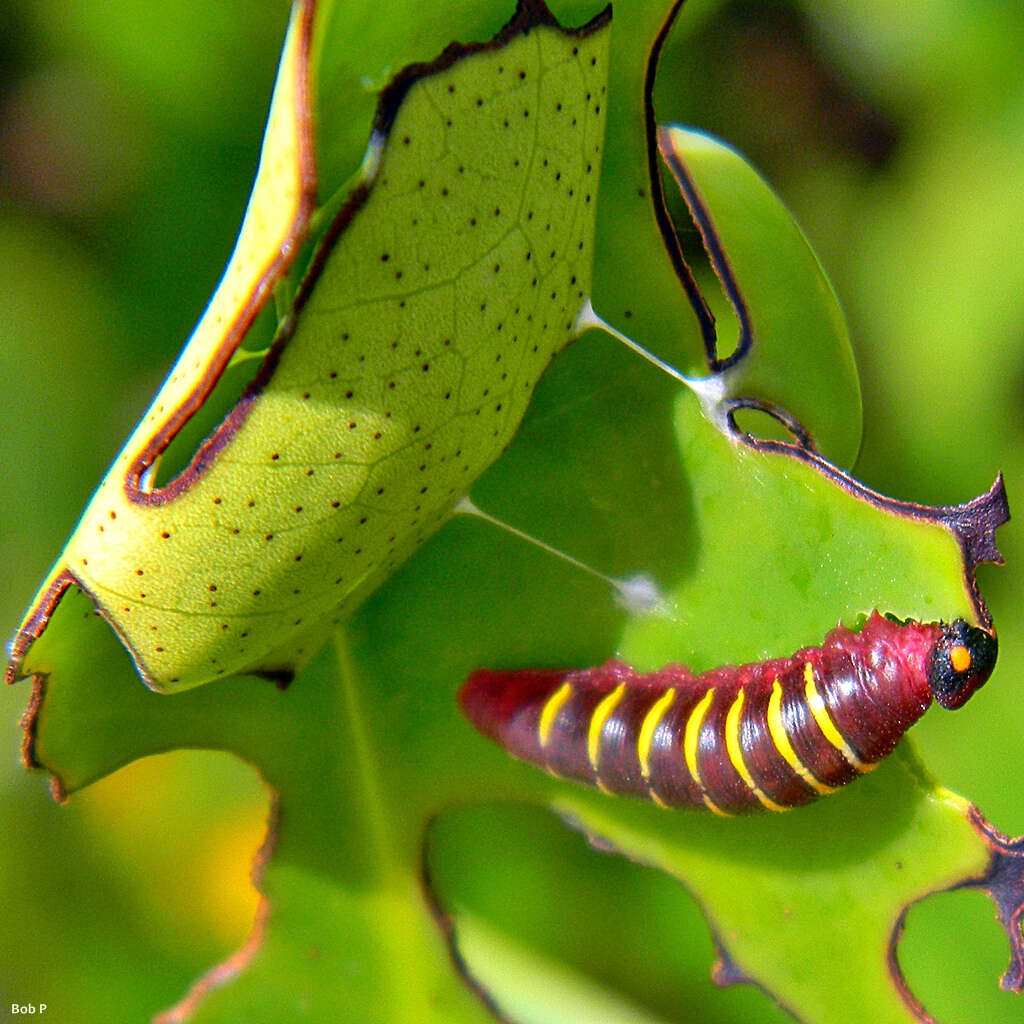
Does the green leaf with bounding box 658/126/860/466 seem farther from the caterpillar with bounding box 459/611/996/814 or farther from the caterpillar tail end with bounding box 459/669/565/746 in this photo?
the caterpillar tail end with bounding box 459/669/565/746

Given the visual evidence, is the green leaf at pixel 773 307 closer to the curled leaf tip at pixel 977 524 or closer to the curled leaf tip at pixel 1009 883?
the curled leaf tip at pixel 977 524

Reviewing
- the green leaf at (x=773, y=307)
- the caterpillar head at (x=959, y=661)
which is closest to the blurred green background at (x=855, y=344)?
the green leaf at (x=773, y=307)

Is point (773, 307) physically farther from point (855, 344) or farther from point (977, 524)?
point (855, 344)

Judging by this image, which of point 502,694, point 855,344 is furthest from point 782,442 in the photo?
point 855,344

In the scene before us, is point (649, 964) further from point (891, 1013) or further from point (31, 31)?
point (31, 31)

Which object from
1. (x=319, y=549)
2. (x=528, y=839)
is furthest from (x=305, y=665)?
(x=528, y=839)

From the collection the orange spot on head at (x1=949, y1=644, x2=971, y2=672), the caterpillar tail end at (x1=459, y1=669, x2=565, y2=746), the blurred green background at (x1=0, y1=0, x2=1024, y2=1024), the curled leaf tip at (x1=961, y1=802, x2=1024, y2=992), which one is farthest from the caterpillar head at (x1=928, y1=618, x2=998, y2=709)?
the blurred green background at (x1=0, y1=0, x2=1024, y2=1024)

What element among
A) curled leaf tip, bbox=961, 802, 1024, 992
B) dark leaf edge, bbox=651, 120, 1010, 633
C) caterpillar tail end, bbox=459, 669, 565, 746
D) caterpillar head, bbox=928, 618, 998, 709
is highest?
dark leaf edge, bbox=651, 120, 1010, 633
